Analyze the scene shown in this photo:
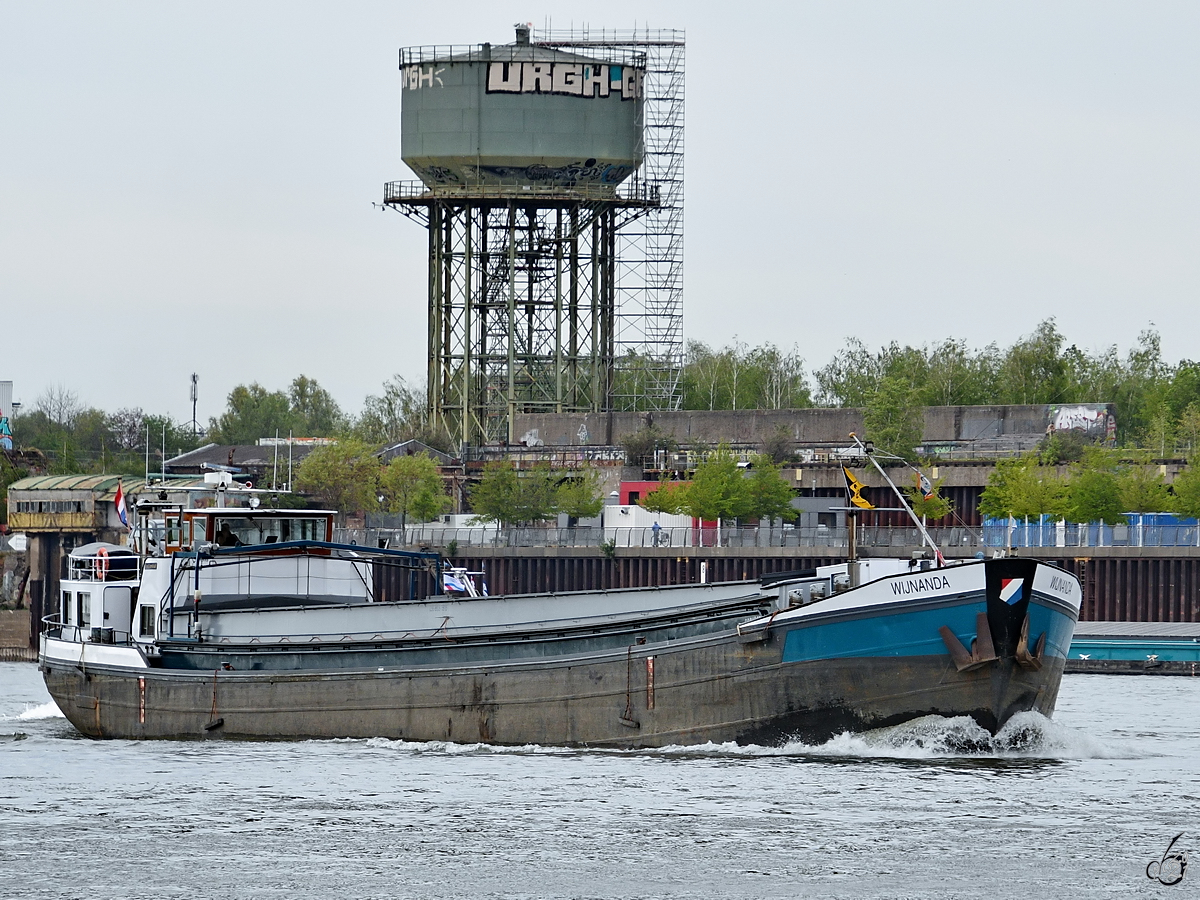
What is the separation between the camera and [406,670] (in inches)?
2087

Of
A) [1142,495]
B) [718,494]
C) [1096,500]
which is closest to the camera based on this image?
[1096,500]

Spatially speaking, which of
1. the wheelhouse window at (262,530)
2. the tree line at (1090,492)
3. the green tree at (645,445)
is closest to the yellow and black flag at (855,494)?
the wheelhouse window at (262,530)

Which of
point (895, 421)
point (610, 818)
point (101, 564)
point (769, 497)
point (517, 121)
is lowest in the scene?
point (610, 818)

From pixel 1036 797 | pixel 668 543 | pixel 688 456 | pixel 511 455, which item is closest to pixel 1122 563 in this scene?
pixel 668 543

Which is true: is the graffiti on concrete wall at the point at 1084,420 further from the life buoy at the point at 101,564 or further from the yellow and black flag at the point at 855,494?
the yellow and black flag at the point at 855,494

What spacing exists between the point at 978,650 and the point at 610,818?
397 inches

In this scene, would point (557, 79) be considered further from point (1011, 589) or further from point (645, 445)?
point (1011, 589)

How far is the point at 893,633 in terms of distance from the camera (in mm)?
48094

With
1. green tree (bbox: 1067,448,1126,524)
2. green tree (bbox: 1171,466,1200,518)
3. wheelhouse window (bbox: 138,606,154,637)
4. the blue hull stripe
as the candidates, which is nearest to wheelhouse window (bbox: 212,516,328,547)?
wheelhouse window (bbox: 138,606,154,637)

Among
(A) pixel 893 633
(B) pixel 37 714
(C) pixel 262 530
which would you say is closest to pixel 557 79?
(B) pixel 37 714

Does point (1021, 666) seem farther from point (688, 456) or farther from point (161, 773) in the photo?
point (688, 456)

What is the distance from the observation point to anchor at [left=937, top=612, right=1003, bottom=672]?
157 feet

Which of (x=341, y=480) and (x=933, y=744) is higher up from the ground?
(x=341, y=480)

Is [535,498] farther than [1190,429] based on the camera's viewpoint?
No
